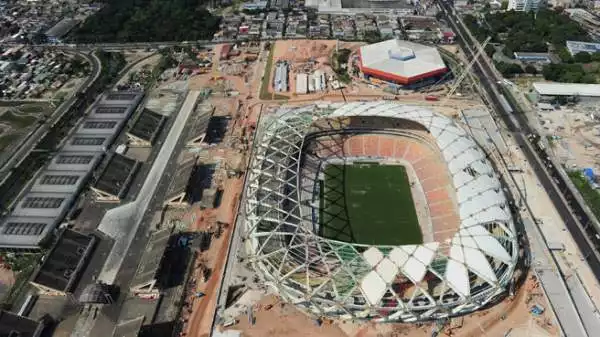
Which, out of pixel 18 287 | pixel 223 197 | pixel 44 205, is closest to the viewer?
pixel 18 287

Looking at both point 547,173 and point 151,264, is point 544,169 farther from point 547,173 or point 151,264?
point 151,264

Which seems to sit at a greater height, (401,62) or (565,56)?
(401,62)

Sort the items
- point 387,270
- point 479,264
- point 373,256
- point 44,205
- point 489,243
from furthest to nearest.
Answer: point 44,205, point 489,243, point 373,256, point 479,264, point 387,270

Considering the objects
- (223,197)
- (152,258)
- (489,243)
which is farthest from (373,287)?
(223,197)

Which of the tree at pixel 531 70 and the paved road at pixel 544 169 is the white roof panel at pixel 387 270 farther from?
the tree at pixel 531 70

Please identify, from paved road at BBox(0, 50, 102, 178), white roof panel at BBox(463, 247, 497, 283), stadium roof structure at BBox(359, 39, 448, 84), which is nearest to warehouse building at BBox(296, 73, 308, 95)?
stadium roof structure at BBox(359, 39, 448, 84)

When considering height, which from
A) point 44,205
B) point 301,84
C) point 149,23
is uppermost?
point 149,23

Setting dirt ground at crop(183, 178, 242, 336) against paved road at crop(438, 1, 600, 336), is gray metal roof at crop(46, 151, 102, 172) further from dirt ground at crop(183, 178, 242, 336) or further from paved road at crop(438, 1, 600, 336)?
paved road at crop(438, 1, 600, 336)

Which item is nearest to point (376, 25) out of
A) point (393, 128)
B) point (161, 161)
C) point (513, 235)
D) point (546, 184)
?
point (393, 128)
